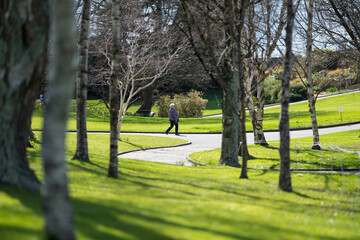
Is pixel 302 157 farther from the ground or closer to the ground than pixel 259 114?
closer to the ground

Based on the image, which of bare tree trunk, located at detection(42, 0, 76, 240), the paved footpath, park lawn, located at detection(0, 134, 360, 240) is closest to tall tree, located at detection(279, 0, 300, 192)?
park lawn, located at detection(0, 134, 360, 240)

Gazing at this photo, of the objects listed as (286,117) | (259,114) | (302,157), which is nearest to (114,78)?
(286,117)

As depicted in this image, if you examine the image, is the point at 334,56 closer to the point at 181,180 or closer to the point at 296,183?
the point at 296,183

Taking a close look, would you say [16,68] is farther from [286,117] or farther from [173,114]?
[173,114]

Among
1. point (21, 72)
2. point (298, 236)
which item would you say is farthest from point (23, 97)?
point (298, 236)

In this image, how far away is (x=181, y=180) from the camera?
1018 centimetres

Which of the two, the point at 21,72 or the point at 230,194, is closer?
the point at 21,72

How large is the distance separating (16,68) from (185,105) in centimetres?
3573

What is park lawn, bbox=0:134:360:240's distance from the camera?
473 cm

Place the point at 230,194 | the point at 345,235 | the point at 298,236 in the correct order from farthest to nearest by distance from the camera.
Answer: the point at 230,194
the point at 345,235
the point at 298,236

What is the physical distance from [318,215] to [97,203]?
12.7 ft

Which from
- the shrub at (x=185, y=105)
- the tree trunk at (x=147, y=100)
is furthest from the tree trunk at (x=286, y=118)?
the tree trunk at (x=147, y=100)

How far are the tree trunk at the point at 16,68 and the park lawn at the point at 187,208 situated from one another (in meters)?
0.46

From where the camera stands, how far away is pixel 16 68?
20.3 ft
